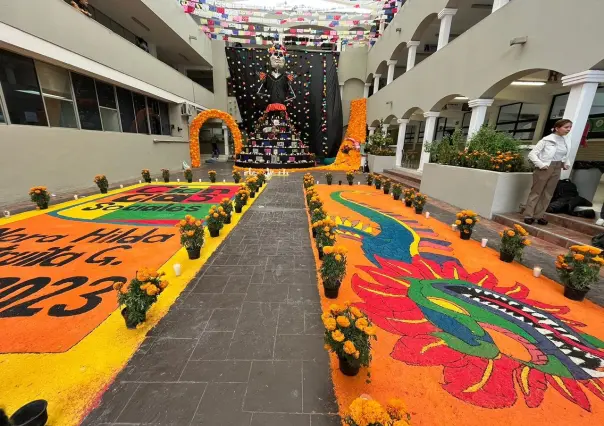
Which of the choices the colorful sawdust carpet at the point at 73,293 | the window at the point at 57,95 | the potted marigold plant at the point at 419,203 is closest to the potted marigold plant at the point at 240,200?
the colorful sawdust carpet at the point at 73,293

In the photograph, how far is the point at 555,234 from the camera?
502 cm

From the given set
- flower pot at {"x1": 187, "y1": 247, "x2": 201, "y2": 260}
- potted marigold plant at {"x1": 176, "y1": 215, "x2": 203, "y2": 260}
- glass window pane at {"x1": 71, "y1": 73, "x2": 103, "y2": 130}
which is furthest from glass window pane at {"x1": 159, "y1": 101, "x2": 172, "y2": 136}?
flower pot at {"x1": 187, "y1": 247, "x2": 201, "y2": 260}

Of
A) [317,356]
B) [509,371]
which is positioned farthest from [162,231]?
[509,371]

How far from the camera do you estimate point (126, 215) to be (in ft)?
21.5

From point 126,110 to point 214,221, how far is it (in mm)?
10958

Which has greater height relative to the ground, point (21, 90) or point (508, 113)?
point (508, 113)

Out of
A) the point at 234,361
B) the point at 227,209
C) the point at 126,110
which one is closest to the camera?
the point at 234,361

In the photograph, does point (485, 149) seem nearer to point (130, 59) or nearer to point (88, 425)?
point (88, 425)

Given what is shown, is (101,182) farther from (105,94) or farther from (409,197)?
(409,197)

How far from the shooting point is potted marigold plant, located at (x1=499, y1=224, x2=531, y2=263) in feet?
13.4

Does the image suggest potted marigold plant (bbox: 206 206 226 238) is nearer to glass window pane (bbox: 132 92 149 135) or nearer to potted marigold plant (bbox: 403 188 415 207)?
potted marigold plant (bbox: 403 188 415 207)

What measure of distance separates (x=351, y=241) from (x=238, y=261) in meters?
2.21

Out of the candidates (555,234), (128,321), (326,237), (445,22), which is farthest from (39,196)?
(445,22)

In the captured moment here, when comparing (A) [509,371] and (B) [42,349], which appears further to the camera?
(B) [42,349]
